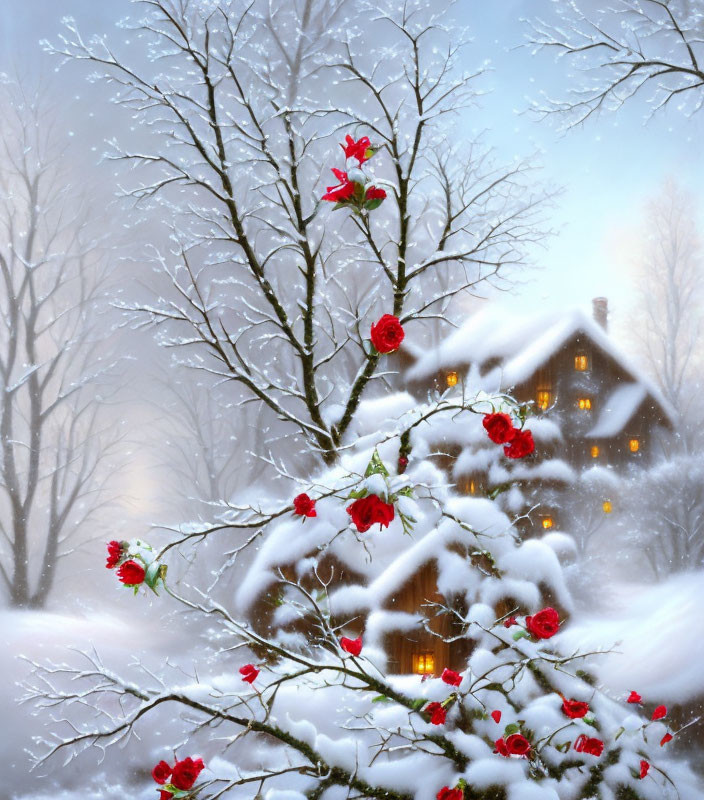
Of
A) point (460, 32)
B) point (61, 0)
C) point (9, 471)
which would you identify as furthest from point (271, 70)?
point (9, 471)

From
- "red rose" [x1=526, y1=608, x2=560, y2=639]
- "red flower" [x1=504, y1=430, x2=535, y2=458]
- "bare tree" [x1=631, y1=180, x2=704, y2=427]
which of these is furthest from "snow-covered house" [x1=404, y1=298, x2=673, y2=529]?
"red flower" [x1=504, y1=430, x2=535, y2=458]

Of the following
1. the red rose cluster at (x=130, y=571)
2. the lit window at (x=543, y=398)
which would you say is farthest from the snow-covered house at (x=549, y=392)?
the red rose cluster at (x=130, y=571)

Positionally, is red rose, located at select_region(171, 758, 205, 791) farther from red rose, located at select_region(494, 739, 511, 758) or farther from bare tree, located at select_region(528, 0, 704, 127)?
bare tree, located at select_region(528, 0, 704, 127)

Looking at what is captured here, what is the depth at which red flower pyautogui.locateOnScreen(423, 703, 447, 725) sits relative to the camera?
146 centimetres

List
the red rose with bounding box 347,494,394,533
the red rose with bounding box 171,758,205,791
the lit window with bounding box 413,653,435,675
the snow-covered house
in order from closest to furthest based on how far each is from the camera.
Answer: the red rose with bounding box 347,494,394,533
the red rose with bounding box 171,758,205,791
the lit window with bounding box 413,653,435,675
the snow-covered house

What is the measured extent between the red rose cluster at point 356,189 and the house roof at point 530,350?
72 cm

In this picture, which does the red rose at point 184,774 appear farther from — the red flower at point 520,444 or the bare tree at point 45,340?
the bare tree at point 45,340

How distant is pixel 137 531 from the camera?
2.61 metres

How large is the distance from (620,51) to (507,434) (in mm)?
1473

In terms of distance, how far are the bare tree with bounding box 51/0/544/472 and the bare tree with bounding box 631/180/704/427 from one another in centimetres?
45

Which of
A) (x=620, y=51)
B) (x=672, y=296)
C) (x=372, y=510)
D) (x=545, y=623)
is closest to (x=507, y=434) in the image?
(x=372, y=510)

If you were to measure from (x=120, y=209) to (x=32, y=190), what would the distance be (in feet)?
1.38

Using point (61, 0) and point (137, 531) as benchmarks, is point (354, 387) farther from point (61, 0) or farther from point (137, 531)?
point (61, 0)

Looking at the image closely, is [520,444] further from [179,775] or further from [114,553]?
[179,775]
